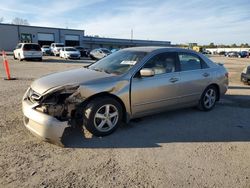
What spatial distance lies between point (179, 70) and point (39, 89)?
297cm

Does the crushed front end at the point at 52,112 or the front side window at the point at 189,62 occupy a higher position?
the front side window at the point at 189,62

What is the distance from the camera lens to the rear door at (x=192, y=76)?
17.9 feet

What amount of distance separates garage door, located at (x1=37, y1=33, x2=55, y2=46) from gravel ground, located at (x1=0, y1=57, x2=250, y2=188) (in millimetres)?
52570

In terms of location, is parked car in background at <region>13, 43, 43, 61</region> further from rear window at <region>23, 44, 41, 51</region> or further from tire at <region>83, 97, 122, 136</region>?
tire at <region>83, 97, 122, 136</region>

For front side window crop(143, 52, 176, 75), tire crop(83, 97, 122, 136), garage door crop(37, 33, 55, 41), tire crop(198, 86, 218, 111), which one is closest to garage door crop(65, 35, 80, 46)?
garage door crop(37, 33, 55, 41)

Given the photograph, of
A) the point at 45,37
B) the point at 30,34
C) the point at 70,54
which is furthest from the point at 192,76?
the point at 45,37

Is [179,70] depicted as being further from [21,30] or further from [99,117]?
[21,30]

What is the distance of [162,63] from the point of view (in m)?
5.14

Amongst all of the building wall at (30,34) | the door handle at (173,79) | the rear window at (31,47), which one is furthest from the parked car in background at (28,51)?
the building wall at (30,34)

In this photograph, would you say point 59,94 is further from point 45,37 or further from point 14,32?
point 45,37

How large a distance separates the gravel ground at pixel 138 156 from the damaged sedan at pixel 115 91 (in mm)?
293

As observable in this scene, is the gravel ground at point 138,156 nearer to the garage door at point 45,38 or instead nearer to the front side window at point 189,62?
the front side window at point 189,62

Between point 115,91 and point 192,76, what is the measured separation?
2162mm

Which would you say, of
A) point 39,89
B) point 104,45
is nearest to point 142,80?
point 39,89
